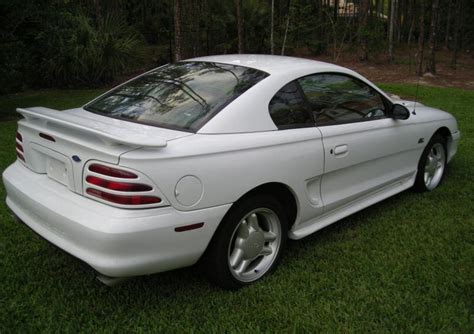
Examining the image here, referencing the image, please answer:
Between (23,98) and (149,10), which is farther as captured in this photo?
(149,10)

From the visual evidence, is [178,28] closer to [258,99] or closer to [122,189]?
[258,99]

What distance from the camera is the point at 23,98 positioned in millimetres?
11172

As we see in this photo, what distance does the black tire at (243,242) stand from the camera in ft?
9.09

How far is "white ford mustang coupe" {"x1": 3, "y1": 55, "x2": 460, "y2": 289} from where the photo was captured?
240 cm

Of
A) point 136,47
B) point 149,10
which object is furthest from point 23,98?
point 149,10

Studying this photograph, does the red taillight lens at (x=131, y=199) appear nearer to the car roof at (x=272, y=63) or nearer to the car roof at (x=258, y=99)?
the car roof at (x=258, y=99)

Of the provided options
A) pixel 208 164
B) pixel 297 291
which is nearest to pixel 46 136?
pixel 208 164

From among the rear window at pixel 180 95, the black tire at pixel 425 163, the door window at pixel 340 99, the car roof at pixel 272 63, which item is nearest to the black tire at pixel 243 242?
the rear window at pixel 180 95

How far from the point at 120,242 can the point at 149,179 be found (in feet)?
1.14

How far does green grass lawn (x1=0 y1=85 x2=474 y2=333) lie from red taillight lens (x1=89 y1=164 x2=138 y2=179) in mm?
542

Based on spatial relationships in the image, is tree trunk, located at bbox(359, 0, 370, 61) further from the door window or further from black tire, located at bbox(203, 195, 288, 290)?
black tire, located at bbox(203, 195, 288, 290)

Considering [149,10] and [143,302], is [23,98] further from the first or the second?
[149,10]

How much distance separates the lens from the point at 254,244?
3027mm

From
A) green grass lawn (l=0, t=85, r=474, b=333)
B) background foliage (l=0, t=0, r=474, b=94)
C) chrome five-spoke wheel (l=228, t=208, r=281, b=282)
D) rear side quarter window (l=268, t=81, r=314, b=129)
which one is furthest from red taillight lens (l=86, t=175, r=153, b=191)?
background foliage (l=0, t=0, r=474, b=94)
